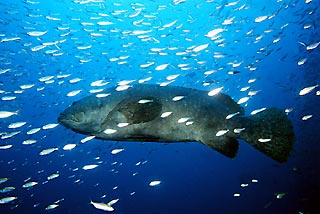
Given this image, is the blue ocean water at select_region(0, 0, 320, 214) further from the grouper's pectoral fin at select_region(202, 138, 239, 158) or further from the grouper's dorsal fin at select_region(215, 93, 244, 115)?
the grouper's pectoral fin at select_region(202, 138, 239, 158)

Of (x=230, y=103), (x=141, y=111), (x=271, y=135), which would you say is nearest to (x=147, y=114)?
(x=141, y=111)

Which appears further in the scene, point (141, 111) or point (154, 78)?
point (154, 78)

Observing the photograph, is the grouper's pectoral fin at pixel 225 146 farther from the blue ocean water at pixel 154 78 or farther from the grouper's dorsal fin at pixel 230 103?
the blue ocean water at pixel 154 78

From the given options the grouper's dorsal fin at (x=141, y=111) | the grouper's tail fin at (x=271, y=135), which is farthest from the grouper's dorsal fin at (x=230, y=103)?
the grouper's dorsal fin at (x=141, y=111)

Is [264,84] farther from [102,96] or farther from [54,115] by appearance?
[102,96]

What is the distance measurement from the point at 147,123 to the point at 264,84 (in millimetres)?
70067

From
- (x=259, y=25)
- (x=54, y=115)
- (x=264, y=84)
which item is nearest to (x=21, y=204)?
(x=54, y=115)

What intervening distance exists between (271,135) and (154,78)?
143 ft

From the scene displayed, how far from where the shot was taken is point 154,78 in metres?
47.4

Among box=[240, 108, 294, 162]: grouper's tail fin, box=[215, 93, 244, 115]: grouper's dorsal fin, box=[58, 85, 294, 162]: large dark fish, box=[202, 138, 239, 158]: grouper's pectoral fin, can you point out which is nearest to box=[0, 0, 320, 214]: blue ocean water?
box=[215, 93, 244, 115]: grouper's dorsal fin

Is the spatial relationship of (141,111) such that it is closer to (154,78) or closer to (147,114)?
(147,114)

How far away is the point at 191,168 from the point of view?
3391 inches

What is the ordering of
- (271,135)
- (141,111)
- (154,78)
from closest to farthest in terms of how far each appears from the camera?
(141,111) → (271,135) → (154,78)

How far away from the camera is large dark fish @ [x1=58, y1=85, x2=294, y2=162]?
12.8 ft
